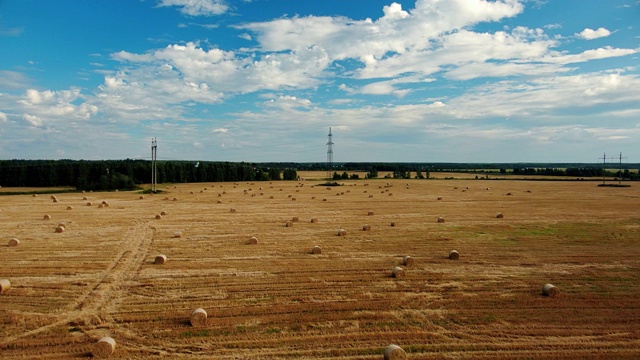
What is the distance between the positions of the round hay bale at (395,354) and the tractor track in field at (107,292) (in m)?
6.52

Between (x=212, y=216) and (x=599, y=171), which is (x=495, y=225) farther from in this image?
(x=599, y=171)

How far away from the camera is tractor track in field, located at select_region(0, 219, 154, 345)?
408 inches

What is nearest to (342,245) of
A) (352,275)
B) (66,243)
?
(352,275)

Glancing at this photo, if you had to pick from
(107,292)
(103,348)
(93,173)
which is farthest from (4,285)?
(93,173)

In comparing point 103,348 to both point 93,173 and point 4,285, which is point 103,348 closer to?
point 4,285

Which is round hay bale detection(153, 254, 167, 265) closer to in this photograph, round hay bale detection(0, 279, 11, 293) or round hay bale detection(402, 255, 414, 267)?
round hay bale detection(0, 279, 11, 293)

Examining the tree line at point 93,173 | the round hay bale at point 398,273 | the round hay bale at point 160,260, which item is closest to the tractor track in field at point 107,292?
the round hay bale at point 160,260

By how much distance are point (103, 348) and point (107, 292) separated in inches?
171

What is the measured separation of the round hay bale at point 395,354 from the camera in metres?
8.30

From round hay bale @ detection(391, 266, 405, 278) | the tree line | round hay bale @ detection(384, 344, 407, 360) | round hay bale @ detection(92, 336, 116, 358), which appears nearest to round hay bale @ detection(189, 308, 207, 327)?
round hay bale @ detection(92, 336, 116, 358)

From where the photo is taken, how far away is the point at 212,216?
2970 cm

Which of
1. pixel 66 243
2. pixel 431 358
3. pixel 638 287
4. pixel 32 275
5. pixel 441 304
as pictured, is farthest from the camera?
pixel 66 243

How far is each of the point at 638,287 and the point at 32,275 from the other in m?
18.8

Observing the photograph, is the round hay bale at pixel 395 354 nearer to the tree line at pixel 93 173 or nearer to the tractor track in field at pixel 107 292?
the tractor track in field at pixel 107 292
